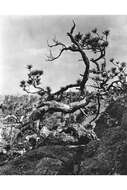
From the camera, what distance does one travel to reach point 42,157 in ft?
19.7

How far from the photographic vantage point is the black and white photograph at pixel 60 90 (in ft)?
19.5

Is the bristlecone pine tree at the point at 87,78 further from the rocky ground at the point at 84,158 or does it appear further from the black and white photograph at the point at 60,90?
the rocky ground at the point at 84,158

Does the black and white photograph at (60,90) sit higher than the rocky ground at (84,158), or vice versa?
the black and white photograph at (60,90)

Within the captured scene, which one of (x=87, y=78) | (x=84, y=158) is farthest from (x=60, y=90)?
(x=84, y=158)

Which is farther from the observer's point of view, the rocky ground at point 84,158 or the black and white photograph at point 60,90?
the black and white photograph at point 60,90

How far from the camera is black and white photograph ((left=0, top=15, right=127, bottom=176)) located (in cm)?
593

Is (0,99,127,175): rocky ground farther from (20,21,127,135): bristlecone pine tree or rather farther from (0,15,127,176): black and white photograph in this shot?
(20,21,127,135): bristlecone pine tree

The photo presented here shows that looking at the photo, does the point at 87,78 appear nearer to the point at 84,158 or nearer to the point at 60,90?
the point at 60,90

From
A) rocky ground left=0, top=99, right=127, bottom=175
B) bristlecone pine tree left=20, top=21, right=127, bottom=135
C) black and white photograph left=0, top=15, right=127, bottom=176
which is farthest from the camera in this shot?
bristlecone pine tree left=20, top=21, right=127, bottom=135

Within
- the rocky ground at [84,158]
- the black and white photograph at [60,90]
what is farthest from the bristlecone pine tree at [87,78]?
the rocky ground at [84,158]

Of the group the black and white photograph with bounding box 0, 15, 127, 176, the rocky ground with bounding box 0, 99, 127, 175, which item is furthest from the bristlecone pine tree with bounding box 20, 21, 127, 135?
the rocky ground with bounding box 0, 99, 127, 175
